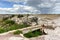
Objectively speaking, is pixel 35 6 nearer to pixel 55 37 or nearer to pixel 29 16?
pixel 29 16

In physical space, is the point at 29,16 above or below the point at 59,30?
above

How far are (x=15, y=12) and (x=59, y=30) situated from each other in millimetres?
1098

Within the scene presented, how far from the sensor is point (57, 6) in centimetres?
364

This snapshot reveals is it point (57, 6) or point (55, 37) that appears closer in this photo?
point (55, 37)

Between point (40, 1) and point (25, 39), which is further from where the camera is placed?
point (40, 1)

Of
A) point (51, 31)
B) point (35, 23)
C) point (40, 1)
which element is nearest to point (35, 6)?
point (40, 1)

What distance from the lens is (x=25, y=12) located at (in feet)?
11.6

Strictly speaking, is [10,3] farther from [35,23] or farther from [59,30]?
[59,30]

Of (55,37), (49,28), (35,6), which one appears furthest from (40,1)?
(55,37)

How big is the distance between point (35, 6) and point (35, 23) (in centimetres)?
40

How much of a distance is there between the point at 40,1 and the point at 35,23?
0.54 meters

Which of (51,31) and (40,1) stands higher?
(40,1)

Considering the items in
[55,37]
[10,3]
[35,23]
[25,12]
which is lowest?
[55,37]

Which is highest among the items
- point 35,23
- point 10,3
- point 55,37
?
point 10,3
